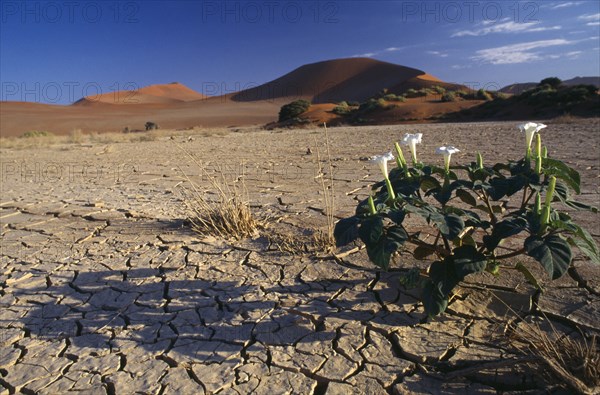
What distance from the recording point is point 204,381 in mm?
2008

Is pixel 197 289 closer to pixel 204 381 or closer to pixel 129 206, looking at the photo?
pixel 204 381

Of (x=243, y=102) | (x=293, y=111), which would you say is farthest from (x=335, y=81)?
(x=293, y=111)

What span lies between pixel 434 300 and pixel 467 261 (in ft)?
0.75

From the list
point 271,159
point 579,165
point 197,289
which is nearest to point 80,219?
point 197,289

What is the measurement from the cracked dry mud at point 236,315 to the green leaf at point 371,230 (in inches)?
23.2

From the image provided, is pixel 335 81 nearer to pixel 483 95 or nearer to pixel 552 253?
pixel 483 95

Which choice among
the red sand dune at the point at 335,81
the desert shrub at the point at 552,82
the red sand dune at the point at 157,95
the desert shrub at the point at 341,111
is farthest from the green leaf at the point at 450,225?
the red sand dune at the point at 157,95

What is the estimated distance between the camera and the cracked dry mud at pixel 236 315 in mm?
2010

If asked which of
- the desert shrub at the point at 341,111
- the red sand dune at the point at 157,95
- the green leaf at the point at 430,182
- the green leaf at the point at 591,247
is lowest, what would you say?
the green leaf at the point at 591,247

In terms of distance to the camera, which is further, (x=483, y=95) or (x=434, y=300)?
(x=483, y=95)

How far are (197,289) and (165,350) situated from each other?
64cm

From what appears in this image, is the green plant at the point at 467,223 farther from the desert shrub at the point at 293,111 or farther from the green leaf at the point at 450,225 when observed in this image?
the desert shrub at the point at 293,111

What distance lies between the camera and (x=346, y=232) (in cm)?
202

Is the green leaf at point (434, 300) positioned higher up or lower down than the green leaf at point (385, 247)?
lower down
